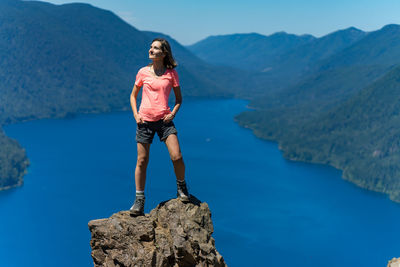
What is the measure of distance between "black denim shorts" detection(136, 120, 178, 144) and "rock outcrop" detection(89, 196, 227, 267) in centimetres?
261

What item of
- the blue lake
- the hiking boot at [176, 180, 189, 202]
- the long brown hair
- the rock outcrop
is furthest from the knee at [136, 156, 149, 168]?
the blue lake

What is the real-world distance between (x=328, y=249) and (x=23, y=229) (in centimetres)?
9876

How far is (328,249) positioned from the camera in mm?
121062

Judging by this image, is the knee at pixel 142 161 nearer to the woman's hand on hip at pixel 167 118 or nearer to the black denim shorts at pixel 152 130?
the black denim shorts at pixel 152 130

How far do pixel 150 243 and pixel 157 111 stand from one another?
4.23 m

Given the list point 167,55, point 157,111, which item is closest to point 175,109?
point 157,111

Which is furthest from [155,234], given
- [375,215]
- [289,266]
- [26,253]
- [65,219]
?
[375,215]

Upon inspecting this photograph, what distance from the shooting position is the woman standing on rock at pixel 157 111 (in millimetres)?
12891

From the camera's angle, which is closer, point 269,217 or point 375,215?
point 269,217

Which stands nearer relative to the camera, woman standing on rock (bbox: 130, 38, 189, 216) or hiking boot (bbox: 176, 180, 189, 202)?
woman standing on rock (bbox: 130, 38, 189, 216)

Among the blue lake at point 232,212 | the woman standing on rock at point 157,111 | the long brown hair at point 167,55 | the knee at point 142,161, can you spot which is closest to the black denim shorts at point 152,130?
the woman standing on rock at point 157,111

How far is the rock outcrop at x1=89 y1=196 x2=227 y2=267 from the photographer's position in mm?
12086

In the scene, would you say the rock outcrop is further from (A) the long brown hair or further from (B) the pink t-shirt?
(A) the long brown hair

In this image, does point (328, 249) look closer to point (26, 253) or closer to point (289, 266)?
point (289, 266)
